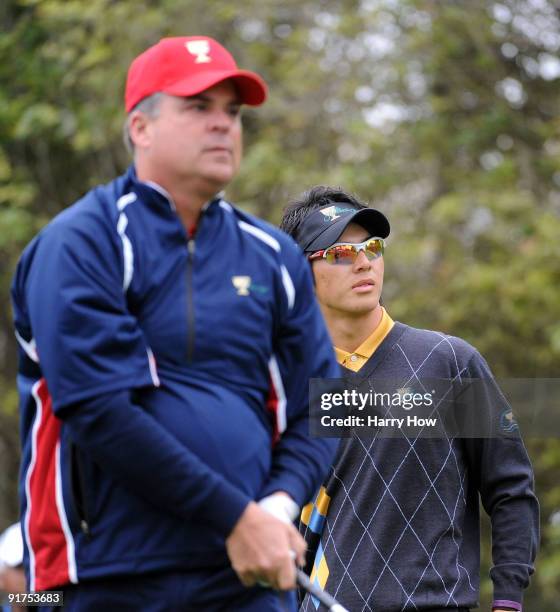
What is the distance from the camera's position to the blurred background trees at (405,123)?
→ 11938mm

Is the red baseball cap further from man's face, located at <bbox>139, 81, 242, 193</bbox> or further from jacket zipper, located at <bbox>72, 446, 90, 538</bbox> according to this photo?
jacket zipper, located at <bbox>72, 446, 90, 538</bbox>

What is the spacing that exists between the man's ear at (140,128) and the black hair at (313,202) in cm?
183

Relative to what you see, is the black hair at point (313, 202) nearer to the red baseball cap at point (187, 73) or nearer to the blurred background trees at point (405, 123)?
the red baseball cap at point (187, 73)

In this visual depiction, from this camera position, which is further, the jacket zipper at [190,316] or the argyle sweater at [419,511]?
the argyle sweater at [419,511]

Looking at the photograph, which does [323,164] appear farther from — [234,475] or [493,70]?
[234,475]

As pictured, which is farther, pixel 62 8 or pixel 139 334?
pixel 62 8

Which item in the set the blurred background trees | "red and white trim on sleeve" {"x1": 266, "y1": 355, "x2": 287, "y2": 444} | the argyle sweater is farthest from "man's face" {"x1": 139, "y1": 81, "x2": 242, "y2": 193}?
the blurred background trees

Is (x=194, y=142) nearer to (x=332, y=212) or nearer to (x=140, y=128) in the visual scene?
(x=140, y=128)

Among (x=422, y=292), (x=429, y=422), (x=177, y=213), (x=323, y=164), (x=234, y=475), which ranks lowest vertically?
(x=422, y=292)

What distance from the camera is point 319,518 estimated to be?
4.52 metres

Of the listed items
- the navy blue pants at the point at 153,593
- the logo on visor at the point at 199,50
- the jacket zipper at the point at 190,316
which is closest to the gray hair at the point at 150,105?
the logo on visor at the point at 199,50

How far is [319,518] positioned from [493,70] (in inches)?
347

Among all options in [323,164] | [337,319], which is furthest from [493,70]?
[337,319]

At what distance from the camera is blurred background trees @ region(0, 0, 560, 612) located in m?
11.9
